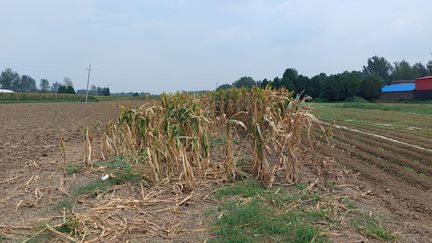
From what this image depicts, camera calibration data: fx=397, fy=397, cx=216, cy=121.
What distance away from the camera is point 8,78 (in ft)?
401

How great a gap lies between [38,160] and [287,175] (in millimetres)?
5647

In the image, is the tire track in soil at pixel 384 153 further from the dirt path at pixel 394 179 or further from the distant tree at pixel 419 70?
the distant tree at pixel 419 70

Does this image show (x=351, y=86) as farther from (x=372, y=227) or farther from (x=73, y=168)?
(x=372, y=227)

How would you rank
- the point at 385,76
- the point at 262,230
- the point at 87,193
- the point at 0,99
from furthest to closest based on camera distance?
the point at 385,76, the point at 0,99, the point at 87,193, the point at 262,230

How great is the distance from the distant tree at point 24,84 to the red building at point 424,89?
4510 inches

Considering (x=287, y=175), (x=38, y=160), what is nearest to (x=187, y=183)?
(x=287, y=175)

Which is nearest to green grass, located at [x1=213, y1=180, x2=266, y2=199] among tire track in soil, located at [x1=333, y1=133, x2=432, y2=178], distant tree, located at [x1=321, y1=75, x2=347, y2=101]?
tire track in soil, located at [x1=333, y1=133, x2=432, y2=178]

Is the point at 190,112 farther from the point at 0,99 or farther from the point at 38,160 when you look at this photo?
the point at 0,99

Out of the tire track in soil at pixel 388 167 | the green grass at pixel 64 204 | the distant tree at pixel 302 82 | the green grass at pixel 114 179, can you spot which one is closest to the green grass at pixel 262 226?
the green grass at pixel 114 179

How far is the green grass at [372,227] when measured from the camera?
4230 mm

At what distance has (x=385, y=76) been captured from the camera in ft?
368

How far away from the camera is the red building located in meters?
46.5

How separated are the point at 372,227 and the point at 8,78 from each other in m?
136

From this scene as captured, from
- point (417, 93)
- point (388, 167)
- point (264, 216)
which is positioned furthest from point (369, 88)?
point (264, 216)
